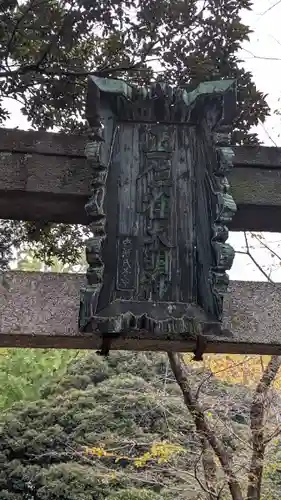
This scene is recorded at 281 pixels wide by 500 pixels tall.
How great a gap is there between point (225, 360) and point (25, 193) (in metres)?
4.99

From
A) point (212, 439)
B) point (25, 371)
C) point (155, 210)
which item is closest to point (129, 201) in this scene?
point (155, 210)

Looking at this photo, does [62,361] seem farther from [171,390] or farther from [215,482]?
[215,482]

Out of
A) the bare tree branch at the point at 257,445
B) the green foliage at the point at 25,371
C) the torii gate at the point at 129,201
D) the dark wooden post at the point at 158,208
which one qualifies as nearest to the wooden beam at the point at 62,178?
the torii gate at the point at 129,201

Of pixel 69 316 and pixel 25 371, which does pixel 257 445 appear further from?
pixel 25 371

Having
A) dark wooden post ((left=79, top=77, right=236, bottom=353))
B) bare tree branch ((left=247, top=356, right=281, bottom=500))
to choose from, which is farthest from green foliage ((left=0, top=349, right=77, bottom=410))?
dark wooden post ((left=79, top=77, right=236, bottom=353))

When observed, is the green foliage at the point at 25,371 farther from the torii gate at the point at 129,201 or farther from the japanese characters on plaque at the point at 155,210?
the japanese characters on plaque at the point at 155,210

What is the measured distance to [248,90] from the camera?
2234 mm

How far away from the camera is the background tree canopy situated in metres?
2.19

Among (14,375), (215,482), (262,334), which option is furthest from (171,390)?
(262,334)

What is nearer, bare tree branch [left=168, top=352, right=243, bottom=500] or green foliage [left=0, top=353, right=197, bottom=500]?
bare tree branch [left=168, top=352, right=243, bottom=500]

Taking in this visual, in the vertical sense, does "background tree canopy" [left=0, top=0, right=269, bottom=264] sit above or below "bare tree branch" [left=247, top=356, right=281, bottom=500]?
above

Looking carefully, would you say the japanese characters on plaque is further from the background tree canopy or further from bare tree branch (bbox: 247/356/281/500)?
bare tree branch (bbox: 247/356/281/500)

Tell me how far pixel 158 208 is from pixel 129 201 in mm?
103

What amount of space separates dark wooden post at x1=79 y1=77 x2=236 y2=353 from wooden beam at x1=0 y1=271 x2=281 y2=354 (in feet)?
0.69
